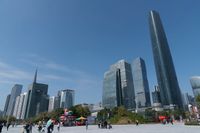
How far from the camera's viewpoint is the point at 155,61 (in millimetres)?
185000

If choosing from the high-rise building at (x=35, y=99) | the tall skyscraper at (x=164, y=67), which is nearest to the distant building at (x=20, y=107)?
the high-rise building at (x=35, y=99)

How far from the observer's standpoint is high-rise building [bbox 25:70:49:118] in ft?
560

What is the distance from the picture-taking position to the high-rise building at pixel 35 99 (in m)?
→ 171

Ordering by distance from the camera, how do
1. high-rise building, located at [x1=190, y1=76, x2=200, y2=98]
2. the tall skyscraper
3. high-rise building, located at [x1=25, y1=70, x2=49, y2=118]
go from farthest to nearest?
high-rise building, located at [x1=190, y1=76, x2=200, y2=98] < high-rise building, located at [x1=25, y1=70, x2=49, y2=118] < the tall skyscraper

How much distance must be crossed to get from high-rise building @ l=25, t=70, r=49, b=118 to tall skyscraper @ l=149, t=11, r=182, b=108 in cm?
12964

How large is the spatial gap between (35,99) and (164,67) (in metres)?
142

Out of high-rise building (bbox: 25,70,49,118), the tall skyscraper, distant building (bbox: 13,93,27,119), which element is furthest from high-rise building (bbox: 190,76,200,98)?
distant building (bbox: 13,93,27,119)

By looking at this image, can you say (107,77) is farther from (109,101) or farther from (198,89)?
(198,89)

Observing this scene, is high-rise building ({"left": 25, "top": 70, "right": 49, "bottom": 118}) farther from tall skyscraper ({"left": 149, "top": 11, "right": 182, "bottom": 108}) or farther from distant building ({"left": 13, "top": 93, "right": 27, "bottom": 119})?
tall skyscraper ({"left": 149, "top": 11, "right": 182, "bottom": 108})

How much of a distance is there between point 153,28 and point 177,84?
6766cm

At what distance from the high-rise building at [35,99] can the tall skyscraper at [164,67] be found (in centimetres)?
12964

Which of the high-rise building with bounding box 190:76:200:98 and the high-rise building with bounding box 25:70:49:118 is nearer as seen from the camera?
the high-rise building with bounding box 25:70:49:118

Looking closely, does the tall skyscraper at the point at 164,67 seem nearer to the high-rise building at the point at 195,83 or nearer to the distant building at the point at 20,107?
the high-rise building at the point at 195,83

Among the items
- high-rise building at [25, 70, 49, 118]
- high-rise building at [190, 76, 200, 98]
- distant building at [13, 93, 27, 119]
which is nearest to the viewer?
high-rise building at [25, 70, 49, 118]
